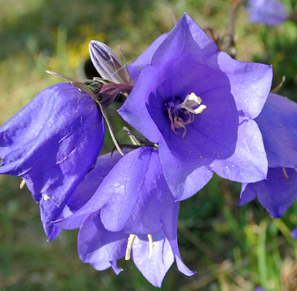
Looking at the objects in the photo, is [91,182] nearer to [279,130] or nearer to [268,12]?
[279,130]

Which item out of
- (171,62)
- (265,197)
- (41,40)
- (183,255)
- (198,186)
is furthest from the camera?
(41,40)

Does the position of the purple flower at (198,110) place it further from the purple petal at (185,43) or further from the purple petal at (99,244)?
the purple petal at (99,244)

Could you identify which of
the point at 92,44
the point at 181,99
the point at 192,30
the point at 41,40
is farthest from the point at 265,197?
the point at 41,40

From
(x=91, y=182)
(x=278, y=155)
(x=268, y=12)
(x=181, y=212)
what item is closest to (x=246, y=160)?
(x=278, y=155)

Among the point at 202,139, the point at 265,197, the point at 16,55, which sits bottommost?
the point at 16,55

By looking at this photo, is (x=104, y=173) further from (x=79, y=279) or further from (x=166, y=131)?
(x=79, y=279)

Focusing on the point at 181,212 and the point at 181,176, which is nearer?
the point at 181,176

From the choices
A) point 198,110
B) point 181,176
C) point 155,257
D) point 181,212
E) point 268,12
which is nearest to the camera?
point 181,176
